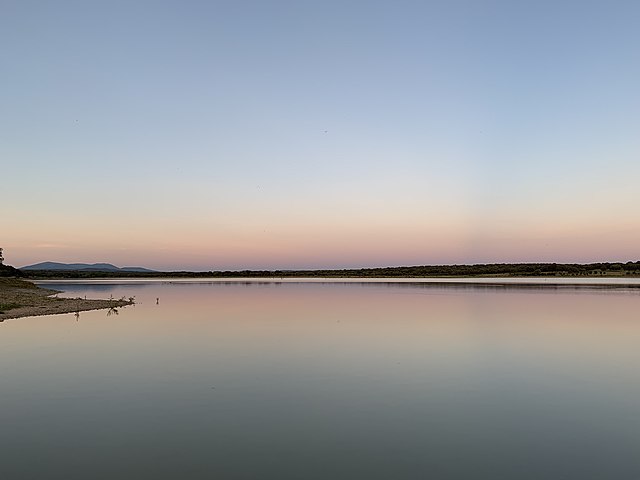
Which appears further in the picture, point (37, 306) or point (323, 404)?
point (37, 306)

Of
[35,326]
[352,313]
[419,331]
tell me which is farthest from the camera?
[352,313]

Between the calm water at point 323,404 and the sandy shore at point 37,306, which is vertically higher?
the sandy shore at point 37,306

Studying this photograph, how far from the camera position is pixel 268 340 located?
28.8m

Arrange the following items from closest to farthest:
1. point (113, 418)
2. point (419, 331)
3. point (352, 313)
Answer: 1. point (113, 418)
2. point (419, 331)
3. point (352, 313)

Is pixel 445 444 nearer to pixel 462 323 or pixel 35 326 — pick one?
pixel 462 323

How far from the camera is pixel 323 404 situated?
15.4 meters

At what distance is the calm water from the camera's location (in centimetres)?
1068

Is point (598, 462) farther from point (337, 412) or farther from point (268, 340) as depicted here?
point (268, 340)

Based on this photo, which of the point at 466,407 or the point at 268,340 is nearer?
the point at 466,407

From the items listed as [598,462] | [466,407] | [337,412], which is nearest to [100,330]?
[337,412]

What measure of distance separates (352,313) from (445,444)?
32.4 metres

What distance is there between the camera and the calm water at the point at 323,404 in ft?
35.0

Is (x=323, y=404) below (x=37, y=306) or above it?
below

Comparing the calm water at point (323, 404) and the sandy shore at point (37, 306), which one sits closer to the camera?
the calm water at point (323, 404)
